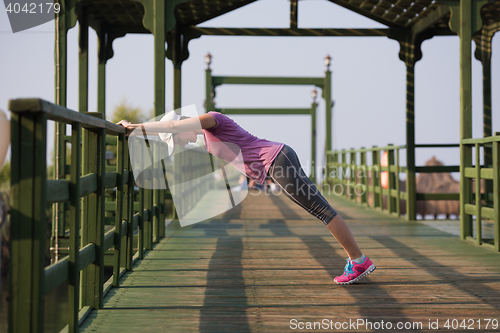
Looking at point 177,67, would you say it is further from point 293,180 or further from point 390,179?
point 293,180

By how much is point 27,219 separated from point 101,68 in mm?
6116

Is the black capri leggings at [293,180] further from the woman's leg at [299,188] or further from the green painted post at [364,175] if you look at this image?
the green painted post at [364,175]

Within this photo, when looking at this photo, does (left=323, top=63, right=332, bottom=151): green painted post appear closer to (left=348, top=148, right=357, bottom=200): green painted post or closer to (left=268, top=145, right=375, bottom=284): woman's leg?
(left=348, top=148, right=357, bottom=200): green painted post

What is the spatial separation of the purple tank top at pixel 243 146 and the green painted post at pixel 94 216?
0.64 m

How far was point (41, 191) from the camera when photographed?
67.4 inches

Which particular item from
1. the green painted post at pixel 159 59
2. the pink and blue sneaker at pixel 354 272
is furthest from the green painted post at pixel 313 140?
the pink and blue sneaker at pixel 354 272

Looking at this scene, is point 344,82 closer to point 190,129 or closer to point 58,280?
point 190,129

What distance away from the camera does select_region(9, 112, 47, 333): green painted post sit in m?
1.68

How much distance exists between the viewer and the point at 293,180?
2984 mm

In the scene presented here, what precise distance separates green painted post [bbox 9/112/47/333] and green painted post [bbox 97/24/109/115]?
5.81m

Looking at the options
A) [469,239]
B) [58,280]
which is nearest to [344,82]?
[469,239]

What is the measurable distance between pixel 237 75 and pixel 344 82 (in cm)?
348

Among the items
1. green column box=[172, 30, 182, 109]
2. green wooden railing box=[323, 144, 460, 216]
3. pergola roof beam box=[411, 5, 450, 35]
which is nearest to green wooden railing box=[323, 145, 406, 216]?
green wooden railing box=[323, 144, 460, 216]

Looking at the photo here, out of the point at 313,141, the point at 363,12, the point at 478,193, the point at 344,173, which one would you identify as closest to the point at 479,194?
the point at 478,193
